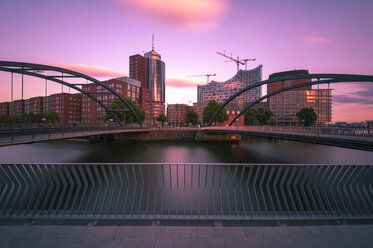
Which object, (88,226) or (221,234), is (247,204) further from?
(88,226)

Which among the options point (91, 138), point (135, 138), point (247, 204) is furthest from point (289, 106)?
point (247, 204)

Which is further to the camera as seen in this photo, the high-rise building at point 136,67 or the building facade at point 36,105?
the high-rise building at point 136,67

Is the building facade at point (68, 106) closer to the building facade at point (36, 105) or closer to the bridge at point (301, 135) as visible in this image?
the building facade at point (36, 105)

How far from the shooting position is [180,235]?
4.69 meters

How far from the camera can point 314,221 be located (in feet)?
→ 17.5

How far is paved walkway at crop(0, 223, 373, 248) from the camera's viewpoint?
4.39 m

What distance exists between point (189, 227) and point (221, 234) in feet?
2.85

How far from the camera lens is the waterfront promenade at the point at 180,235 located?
173 inches

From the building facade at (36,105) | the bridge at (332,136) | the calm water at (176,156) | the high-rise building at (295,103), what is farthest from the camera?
the building facade at (36,105)

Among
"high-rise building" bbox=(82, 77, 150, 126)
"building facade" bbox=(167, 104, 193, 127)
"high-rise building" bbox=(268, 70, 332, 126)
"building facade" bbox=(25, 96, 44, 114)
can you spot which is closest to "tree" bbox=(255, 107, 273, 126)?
"high-rise building" bbox=(268, 70, 332, 126)

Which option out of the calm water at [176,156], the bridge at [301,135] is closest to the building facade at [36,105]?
the calm water at [176,156]

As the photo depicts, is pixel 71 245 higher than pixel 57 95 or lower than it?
lower

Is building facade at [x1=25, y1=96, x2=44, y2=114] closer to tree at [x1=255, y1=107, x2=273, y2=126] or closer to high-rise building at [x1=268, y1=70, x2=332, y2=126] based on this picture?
tree at [x1=255, y1=107, x2=273, y2=126]

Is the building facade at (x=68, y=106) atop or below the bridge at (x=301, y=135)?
atop
